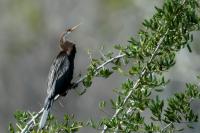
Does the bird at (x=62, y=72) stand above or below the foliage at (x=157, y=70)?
above

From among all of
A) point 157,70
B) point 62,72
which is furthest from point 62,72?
point 157,70

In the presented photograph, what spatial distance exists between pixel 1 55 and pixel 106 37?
4.59 metres

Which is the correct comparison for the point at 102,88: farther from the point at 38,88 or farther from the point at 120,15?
the point at 120,15

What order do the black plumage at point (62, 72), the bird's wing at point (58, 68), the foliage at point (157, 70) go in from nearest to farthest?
the foliage at point (157, 70)
the black plumage at point (62, 72)
the bird's wing at point (58, 68)

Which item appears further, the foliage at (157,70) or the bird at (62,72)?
the bird at (62,72)

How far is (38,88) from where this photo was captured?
32.6m

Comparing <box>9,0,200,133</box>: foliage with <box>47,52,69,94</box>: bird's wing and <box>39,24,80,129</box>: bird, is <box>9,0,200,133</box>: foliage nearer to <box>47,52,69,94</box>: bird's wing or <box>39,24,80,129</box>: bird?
<box>39,24,80,129</box>: bird

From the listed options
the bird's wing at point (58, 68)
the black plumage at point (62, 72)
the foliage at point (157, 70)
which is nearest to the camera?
the foliage at point (157, 70)

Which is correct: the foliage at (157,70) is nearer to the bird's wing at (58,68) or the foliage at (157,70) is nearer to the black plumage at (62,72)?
the black plumage at (62,72)

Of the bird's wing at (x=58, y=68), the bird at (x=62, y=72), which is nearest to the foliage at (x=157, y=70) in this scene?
the bird at (x=62, y=72)

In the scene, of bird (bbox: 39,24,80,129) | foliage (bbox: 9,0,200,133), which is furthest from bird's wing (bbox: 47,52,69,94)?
foliage (bbox: 9,0,200,133)

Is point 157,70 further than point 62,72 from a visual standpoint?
No

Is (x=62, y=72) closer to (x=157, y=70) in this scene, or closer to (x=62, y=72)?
(x=62, y=72)

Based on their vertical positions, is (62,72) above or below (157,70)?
above
